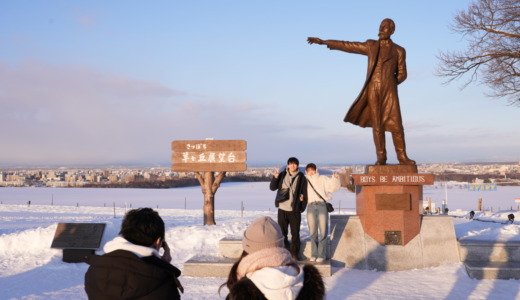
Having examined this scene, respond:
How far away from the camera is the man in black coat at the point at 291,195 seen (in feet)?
24.7

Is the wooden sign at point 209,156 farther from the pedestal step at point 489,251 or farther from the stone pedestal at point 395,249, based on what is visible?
the pedestal step at point 489,251

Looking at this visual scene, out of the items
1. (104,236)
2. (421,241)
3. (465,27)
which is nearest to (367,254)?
(421,241)

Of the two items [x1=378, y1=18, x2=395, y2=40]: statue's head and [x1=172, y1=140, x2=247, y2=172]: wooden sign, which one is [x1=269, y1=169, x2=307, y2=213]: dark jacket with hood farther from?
[x1=172, y1=140, x2=247, y2=172]: wooden sign

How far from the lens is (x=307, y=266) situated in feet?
8.54

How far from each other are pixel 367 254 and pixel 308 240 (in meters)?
1.02

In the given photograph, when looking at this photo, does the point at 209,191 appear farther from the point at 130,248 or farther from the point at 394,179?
the point at 130,248

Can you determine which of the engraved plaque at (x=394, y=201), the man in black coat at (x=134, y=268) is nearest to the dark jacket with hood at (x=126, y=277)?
the man in black coat at (x=134, y=268)

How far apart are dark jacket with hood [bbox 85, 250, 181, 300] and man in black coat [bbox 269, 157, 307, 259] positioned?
16.2 feet

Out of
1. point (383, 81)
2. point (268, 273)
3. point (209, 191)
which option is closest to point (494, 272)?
point (383, 81)

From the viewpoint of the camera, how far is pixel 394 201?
796 centimetres

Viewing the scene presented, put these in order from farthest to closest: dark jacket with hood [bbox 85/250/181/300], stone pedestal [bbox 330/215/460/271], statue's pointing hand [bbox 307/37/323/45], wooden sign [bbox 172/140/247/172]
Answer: wooden sign [bbox 172/140/247/172] < statue's pointing hand [bbox 307/37/323/45] < stone pedestal [bbox 330/215/460/271] < dark jacket with hood [bbox 85/250/181/300]

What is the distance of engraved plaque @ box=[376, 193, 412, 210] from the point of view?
7.92 m

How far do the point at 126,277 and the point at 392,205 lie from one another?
6188mm

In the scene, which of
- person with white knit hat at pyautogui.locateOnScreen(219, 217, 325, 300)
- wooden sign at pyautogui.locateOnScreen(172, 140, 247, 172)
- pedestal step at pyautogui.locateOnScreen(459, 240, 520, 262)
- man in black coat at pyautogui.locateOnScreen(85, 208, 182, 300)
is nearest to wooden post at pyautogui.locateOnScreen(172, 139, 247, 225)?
wooden sign at pyautogui.locateOnScreen(172, 140, 247, 172)
